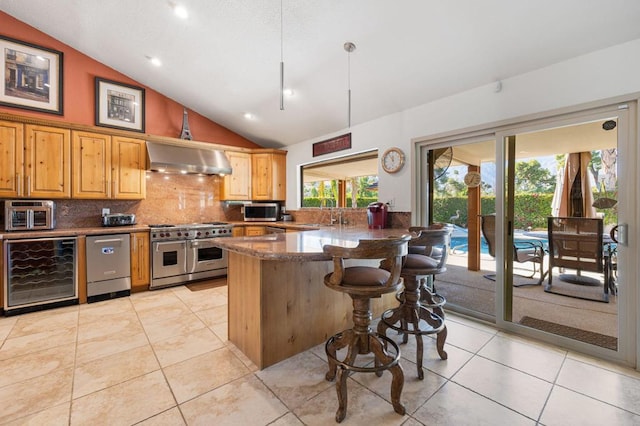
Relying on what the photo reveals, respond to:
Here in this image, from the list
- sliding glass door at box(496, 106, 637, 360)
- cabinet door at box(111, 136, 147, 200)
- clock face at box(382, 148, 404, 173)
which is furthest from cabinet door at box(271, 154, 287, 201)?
sliding glass door at box(496, 106, 637, 360)

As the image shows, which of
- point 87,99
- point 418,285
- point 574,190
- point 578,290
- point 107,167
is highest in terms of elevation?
point 87,99

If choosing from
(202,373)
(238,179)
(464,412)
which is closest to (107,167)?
(238,179)

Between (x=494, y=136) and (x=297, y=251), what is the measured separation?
2.50 metres

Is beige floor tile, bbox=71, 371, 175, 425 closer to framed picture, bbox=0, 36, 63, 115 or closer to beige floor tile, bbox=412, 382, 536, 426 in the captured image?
beige floor tile, bbox=412, 382, 536, 426

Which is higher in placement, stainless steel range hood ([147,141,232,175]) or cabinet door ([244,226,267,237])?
stainless steel range hood ([147,141,232,175])

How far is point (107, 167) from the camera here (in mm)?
3879

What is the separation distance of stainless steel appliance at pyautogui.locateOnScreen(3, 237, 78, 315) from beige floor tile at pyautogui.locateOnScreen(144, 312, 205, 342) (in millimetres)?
1492

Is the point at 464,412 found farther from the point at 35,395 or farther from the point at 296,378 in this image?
the point at 35,395

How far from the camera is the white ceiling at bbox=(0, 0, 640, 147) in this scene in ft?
6.98

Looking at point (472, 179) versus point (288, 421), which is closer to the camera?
point (288, 421)

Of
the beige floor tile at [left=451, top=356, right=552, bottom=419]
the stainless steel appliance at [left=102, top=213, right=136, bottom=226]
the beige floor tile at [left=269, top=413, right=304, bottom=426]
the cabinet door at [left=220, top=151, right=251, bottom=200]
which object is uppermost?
the cabinet door at [left=220, top=151, right=251, bottom=200]

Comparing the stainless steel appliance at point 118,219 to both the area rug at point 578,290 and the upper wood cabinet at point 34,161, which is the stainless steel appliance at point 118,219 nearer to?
the upper wood cabinet at point 34,161

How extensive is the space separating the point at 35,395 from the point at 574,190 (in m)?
4.40

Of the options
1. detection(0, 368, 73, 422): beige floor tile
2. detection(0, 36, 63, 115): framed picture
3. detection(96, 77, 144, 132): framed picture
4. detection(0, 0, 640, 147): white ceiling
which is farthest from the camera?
detection(96, 77, 144, 132): framed picture
